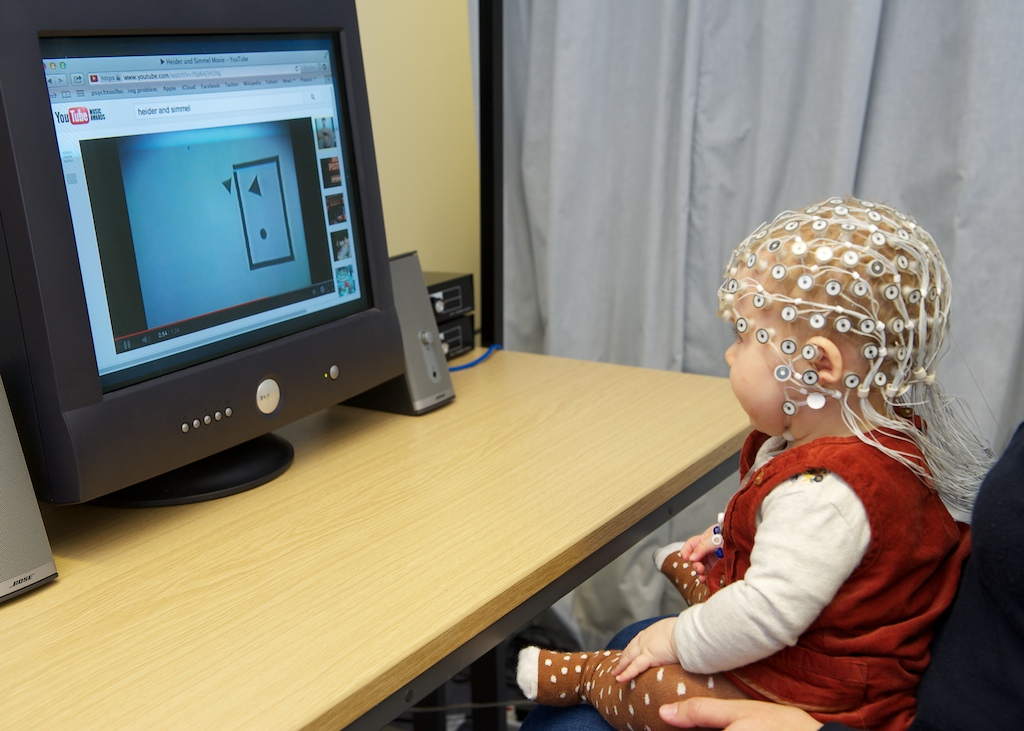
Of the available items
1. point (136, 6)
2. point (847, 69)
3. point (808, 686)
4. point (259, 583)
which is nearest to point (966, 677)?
point (808, 686)

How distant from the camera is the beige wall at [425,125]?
172cm

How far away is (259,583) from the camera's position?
88cm

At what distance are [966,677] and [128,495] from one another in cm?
85

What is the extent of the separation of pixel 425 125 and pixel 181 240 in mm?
921

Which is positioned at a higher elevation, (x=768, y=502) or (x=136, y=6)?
(x=136, y=6)

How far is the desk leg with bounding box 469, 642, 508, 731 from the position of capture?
1506 mm

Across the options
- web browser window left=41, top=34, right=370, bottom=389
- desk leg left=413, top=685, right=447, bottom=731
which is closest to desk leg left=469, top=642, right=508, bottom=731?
desk leg left=413, top=685, right=447, bottom=731

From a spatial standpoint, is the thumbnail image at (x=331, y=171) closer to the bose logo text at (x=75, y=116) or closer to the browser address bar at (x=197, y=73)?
the browser address bar at (x=197, y=73)

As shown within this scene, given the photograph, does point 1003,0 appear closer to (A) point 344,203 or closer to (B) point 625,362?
(B) point 625,362

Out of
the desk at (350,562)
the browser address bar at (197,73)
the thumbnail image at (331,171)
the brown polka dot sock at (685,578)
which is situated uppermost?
the browser address bar at (197,73)

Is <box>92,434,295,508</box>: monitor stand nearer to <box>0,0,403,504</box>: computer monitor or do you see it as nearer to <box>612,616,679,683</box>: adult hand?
<box>0,0,403,504</box>: computer monitor

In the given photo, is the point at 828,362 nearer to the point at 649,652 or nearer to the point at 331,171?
the point at 649,652

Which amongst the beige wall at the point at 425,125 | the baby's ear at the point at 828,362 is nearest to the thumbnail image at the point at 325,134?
the beige wall at the point at 425,125

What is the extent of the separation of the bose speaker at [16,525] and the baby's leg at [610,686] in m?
0.48
